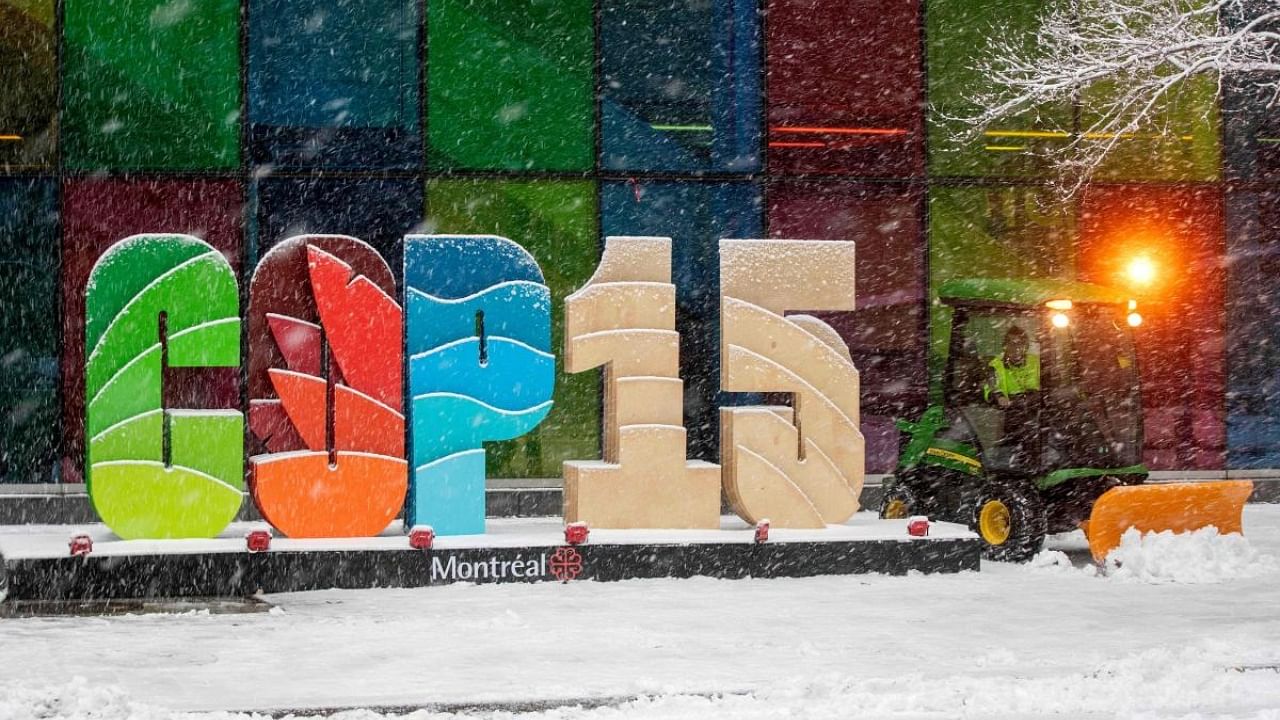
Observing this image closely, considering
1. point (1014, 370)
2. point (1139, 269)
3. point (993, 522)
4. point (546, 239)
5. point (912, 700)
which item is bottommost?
point (912, 700)

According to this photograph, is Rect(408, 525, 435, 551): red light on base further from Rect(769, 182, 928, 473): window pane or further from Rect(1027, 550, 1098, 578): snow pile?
Rect(769, 182, 928, 473): window pane

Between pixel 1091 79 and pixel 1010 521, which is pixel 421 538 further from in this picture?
pixel 1091 79

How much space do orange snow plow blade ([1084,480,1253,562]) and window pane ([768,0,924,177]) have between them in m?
6.54

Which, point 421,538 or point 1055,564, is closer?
point 421,538

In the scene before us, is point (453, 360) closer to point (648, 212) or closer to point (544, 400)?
point (544, 400)

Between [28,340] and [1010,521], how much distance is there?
35.1ft

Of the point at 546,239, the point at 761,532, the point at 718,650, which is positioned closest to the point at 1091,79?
the point at 546,239

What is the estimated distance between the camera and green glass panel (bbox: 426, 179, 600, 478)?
18703 millimetres

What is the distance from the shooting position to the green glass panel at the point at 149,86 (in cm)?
1817

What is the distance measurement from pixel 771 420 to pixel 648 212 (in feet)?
18.6

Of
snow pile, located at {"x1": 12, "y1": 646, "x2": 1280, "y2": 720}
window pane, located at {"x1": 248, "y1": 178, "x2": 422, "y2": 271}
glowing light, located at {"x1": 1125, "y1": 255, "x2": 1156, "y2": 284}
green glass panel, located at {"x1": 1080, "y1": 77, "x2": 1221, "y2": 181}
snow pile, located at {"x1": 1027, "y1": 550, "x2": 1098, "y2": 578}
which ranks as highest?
green glass panel, located at {"x1": 1080, "y1": 77, "x2": 1221, "y2": 181}

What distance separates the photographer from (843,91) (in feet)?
63.6

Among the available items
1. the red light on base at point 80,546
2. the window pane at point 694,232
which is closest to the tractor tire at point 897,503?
the window pane at point 694,232

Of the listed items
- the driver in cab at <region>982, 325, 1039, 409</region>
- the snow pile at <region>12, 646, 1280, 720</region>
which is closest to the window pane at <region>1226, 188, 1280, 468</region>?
the driver in cab at <region>982, 325, 1039, 409</region>
